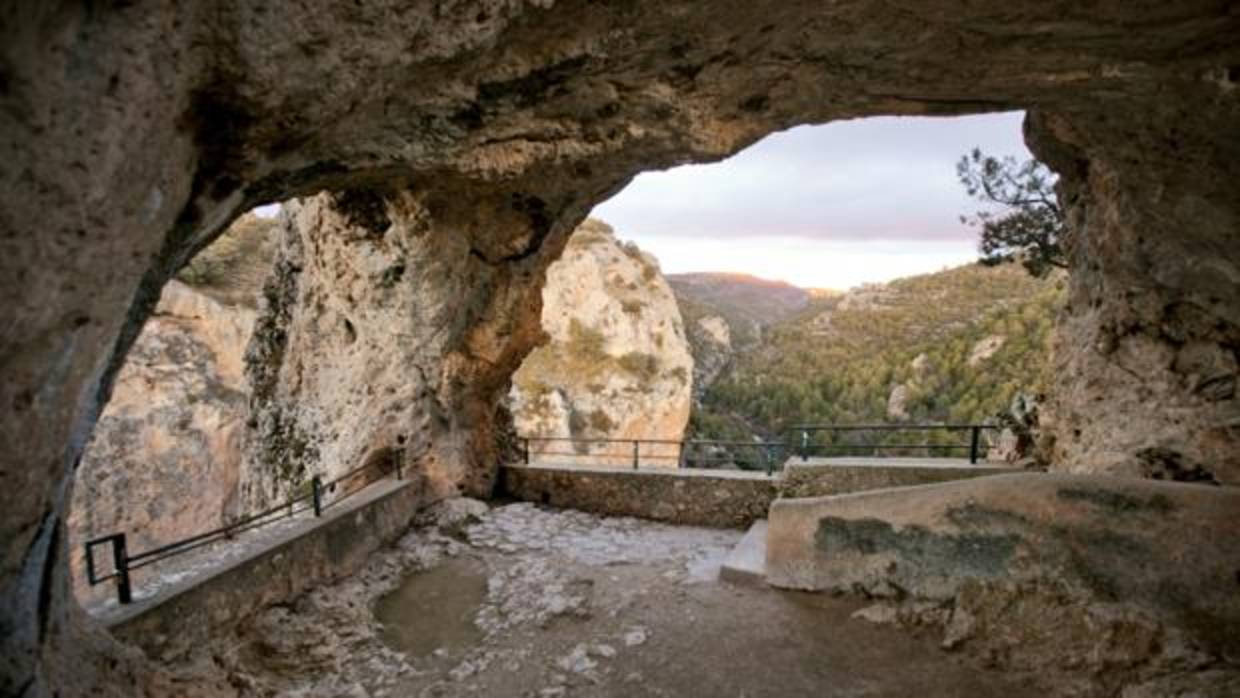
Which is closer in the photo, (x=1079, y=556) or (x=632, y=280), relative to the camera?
(x=1079, y=556)

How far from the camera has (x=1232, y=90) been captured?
4.05 m

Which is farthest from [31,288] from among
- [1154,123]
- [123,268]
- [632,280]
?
[632,280]

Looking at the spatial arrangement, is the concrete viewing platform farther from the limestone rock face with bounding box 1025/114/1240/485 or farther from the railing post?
the railing post

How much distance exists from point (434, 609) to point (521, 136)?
4694mm

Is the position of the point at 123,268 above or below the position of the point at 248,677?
above

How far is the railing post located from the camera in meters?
4.22

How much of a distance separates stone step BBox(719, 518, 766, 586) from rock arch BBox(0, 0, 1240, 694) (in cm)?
378

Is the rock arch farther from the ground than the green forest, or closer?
farther from the ground

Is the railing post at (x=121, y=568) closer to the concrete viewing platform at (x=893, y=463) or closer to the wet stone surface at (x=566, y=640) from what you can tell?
the wet stone surface at (x=566, y=640)

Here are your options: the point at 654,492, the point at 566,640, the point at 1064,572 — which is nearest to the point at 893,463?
the point at 1064,572

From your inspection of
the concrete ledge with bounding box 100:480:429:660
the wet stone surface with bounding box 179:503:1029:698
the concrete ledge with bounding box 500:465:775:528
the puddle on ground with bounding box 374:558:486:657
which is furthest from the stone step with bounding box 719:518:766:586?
the concrete ledge with bounding box 100:480:429:660

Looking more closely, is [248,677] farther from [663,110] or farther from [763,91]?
[763,91]

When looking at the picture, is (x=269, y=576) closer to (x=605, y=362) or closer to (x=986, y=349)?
(x=986, y=349)

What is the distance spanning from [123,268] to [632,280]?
5091 cm
